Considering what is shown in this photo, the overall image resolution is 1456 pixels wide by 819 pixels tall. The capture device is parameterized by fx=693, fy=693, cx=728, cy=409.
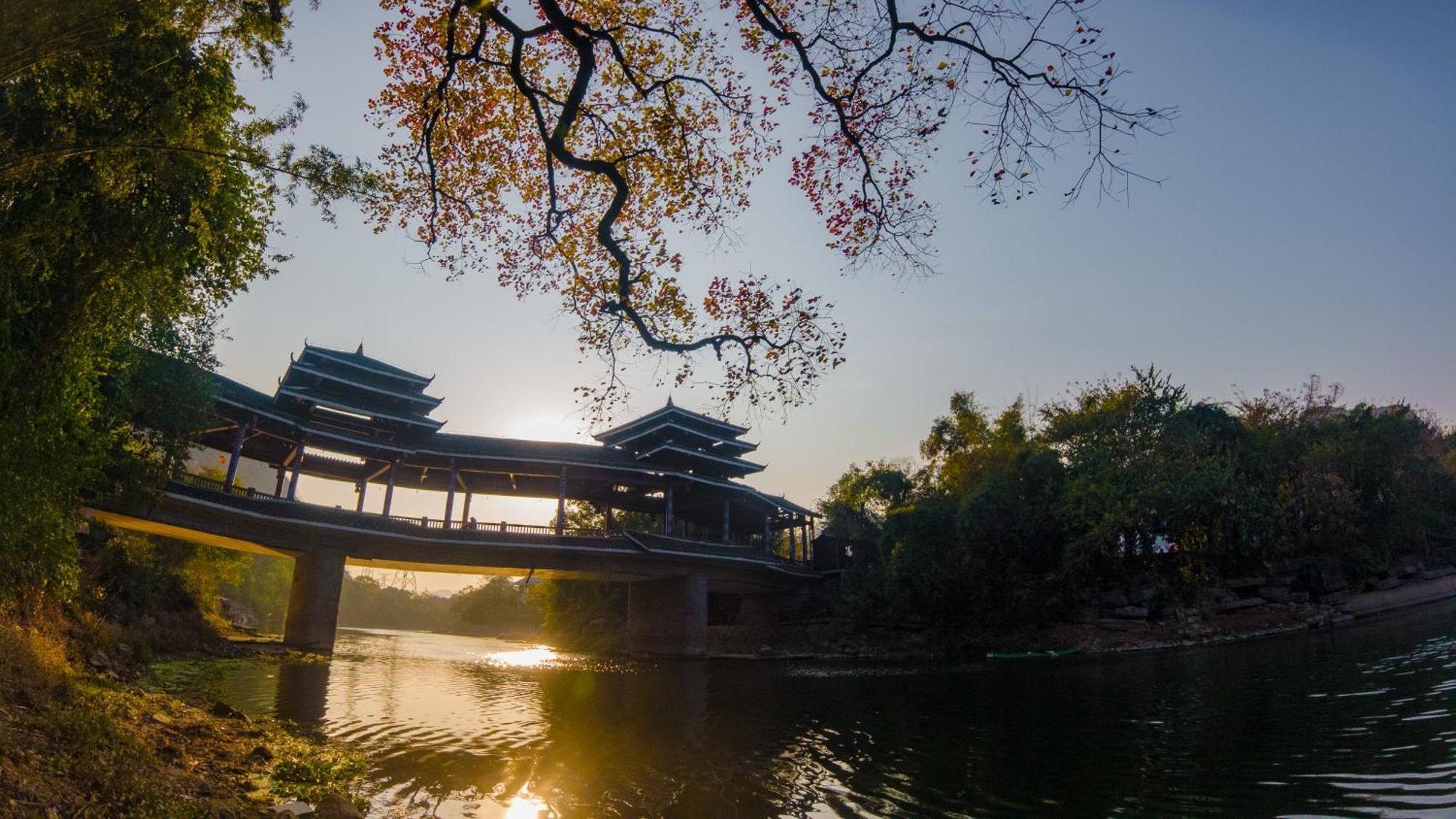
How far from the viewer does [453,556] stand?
2892 cm

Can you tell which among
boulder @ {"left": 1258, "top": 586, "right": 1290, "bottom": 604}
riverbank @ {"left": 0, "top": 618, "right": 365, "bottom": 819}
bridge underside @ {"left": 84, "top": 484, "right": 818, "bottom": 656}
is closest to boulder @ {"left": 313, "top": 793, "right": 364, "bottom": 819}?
riverbank @ {"left": 0, "top": 618, "right": 365, "bottom": 819}

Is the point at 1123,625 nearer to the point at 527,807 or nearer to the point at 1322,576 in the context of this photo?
the point at 1322,576

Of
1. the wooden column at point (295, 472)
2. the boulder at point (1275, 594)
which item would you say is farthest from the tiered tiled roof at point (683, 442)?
the boulder at point (1275, 594)

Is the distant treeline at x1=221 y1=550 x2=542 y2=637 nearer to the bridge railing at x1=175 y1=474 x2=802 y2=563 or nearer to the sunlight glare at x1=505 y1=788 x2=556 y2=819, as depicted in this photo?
the bridge railing at x1=175 y1=474 x2=802 y2=563

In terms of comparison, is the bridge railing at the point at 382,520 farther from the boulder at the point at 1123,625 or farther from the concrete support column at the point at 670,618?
the boulder at the point at 1123,625

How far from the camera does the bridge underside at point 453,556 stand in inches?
937

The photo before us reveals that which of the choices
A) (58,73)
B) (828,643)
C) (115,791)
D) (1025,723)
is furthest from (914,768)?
(828,643)

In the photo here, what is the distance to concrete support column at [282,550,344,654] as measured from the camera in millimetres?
24797

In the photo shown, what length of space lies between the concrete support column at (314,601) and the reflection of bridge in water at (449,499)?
0.16 feet

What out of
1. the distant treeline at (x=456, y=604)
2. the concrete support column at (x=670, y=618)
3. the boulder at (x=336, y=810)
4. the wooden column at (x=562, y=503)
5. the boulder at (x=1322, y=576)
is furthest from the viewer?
the distant treeline at (x=456, y=604)

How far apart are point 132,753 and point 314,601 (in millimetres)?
23084

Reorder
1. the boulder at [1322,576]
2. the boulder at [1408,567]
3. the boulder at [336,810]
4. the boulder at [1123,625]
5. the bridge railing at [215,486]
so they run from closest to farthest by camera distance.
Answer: the boulder at [336,810] → the bridge railing at [215,486] → the boulder at [1123,625] → the boulder at [1322,576] → the boulder at [1408,567]

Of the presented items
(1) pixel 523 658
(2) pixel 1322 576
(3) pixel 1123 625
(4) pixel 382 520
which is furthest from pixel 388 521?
(2) pixel 1322 576

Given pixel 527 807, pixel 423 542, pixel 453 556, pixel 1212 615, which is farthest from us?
pixel 453 556
